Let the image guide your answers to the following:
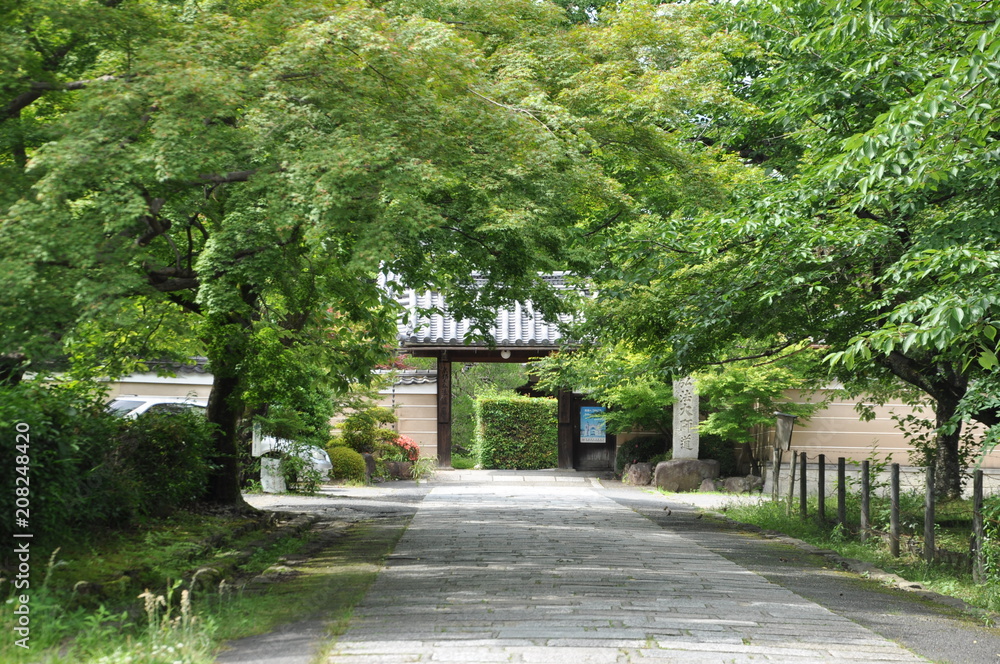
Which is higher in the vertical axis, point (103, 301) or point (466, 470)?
point (103, 301)

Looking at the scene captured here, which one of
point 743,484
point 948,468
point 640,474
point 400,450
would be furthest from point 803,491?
point 400,450

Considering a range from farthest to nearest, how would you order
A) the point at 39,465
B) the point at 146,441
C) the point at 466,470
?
the point at 466,470 → the point at 146,441 → the point at 39,465

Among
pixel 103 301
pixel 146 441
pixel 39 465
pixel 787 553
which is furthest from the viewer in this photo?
pixel 787 553

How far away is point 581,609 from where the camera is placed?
719 centimetres

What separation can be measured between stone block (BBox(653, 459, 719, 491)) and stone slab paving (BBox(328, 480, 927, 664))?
387 inches

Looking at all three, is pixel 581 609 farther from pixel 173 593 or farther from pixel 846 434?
pixel 846 434

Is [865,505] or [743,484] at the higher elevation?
[865,505]

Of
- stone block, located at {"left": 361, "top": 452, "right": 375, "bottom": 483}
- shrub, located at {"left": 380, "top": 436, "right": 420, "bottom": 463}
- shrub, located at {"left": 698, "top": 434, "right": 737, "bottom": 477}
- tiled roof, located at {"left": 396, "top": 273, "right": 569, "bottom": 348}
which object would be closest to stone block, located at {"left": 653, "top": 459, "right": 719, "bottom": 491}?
shrub, located at {"left": 698, "top": 434, "right": 737, "bottom": 477}

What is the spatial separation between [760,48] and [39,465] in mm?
9795

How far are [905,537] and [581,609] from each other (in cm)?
550

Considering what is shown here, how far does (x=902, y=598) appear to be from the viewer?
8289 millimetres

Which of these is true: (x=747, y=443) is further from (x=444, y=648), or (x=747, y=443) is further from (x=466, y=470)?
(x=444, y=648)

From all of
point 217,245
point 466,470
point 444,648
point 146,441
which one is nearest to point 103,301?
point 217,245

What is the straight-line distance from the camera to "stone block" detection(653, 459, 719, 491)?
22234 mm
